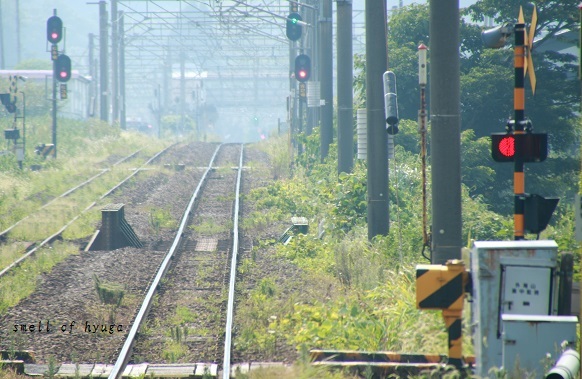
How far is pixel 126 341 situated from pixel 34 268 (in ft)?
14.1

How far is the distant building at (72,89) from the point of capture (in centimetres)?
4888

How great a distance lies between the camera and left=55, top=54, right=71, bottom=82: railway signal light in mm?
30438

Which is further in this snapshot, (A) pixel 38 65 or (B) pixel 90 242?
(A) pixel 38 65

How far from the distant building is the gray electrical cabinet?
41.8 metres

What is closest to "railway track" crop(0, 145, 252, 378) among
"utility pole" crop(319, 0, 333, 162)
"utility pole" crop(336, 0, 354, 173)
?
"utility pole" crop(336, 0, 354, 173)

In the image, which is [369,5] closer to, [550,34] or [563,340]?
[563,340]

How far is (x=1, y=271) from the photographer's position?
1188cm

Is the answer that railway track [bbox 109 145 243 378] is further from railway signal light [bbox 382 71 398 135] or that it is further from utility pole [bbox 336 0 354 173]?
railway signal light [bbox 382 71 398 135]

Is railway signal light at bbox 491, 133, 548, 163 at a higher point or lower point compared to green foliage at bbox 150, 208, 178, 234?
higher

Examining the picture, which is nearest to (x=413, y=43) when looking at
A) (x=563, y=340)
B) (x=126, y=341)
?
(x=126, y=341)

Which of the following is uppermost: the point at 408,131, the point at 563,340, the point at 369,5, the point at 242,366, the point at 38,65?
the point at 38,65

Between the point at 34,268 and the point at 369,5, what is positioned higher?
the point at 369,5

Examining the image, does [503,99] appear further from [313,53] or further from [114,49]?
[114,49]

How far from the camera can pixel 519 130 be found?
7410 mm
